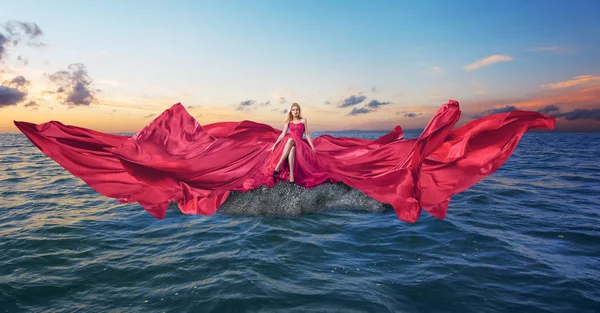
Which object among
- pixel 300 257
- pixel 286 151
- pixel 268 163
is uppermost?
pixel 286 151

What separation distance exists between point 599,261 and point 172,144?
8.72m

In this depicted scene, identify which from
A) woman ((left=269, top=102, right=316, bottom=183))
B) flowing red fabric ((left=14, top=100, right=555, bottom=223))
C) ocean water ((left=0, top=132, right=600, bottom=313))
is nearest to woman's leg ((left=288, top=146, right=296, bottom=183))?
woman ((left=269, top=102, right=316, bottom=183))

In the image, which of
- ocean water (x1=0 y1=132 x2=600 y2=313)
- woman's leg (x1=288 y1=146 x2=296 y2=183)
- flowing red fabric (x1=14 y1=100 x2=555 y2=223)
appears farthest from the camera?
woman's leg (x1=288 y1=146 x2=296 y2=183)

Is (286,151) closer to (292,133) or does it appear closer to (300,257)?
(292,133)

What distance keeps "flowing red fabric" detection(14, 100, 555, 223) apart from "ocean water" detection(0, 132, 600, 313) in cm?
55

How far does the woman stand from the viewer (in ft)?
24.6

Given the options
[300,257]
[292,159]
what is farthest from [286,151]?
[300,257]

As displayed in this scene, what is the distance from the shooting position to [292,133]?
25.3 feet

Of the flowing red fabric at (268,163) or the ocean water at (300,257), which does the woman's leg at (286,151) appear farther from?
the ocean water at (300,257)

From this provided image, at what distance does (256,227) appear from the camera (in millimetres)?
6887

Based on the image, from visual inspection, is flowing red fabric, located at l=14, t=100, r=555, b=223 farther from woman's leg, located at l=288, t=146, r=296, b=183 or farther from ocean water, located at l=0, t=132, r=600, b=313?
ocean water, located at l=0, t=132, r=600, b=313

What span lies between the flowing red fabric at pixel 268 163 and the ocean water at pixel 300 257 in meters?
0.55

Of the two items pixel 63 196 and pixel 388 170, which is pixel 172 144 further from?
pixel 63 196

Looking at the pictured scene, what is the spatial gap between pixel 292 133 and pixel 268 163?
2.86 feet
